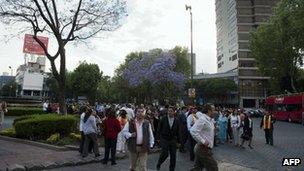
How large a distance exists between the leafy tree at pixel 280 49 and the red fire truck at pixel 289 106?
26.2ft

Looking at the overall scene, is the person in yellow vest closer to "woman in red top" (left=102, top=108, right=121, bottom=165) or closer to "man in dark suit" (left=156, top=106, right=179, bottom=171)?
"woman in red top" (left=102, top=108, right=121, bottom=165)

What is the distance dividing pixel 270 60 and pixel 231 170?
53.1 m

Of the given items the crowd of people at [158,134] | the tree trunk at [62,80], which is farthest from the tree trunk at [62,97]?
the crowd of people at [158,134]

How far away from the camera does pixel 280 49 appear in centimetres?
6197

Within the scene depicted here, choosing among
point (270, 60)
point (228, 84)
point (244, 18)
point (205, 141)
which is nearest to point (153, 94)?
point (270, 60)

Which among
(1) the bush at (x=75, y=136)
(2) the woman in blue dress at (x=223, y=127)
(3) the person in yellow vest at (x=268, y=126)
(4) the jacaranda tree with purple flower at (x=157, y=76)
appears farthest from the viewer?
(4) the jacaranda tree with purple flower at (x=157, y=76)

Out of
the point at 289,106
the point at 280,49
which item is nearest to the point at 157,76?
the point at 280,49

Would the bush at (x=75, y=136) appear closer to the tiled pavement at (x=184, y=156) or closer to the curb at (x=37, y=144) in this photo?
the curb at (x=37, y=144)

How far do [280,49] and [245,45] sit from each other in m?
42.3

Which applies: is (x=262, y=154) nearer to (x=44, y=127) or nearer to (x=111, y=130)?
(x=111, y=130)

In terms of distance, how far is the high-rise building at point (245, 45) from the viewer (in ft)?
337

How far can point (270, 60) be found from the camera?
210 ft

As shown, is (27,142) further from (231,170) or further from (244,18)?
(244,18)

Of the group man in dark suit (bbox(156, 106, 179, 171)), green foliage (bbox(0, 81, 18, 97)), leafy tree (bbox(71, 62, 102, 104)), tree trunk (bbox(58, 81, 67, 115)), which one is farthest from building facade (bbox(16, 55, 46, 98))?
man in dark suit (bbox(156, 106, 179, 171))
